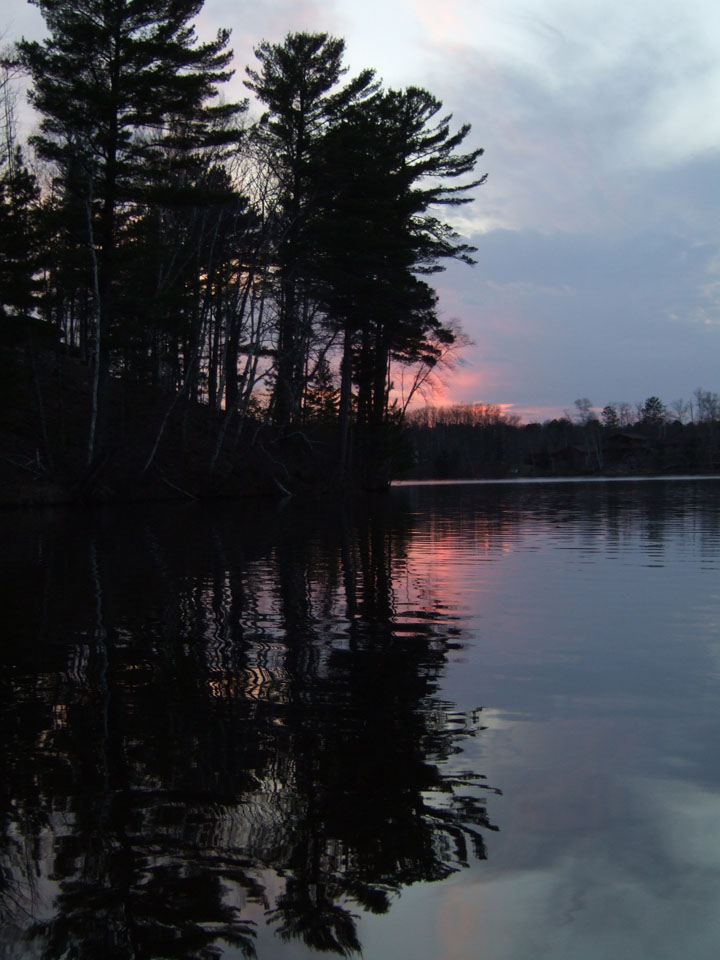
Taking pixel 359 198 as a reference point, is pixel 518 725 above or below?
below

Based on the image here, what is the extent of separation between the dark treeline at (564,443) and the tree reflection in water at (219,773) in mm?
78735

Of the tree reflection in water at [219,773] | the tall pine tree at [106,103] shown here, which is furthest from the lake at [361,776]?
the tall pine tree at [106,103]

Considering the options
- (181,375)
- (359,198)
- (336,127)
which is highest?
(336,127)

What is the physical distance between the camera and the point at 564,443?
16788 centimetres

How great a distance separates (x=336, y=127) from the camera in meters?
36.6

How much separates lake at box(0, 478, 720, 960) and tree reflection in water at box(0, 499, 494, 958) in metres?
0.01

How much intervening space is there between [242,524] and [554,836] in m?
18.8

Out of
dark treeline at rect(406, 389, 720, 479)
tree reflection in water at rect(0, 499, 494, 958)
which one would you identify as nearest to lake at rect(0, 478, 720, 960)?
tree reflection in water at rect(0, 499, 494, 958)

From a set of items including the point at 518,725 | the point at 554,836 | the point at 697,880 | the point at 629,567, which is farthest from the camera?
the point at 629,567

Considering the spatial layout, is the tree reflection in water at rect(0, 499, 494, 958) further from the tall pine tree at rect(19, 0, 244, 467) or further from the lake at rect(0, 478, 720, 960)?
the tall pine tree at rect(19, 0, 244, 467)

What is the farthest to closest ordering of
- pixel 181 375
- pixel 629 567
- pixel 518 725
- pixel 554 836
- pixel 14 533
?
1. pixel 181 375
2. pixel 14 533
3. pixel 629 567
4. pixel 518 725
5. pixel 554 836

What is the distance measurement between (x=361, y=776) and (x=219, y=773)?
669 millimetres

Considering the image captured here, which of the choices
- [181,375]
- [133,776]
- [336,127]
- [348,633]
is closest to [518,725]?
[133,776]

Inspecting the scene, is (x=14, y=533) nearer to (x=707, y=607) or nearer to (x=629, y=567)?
(x=629, y=567)
